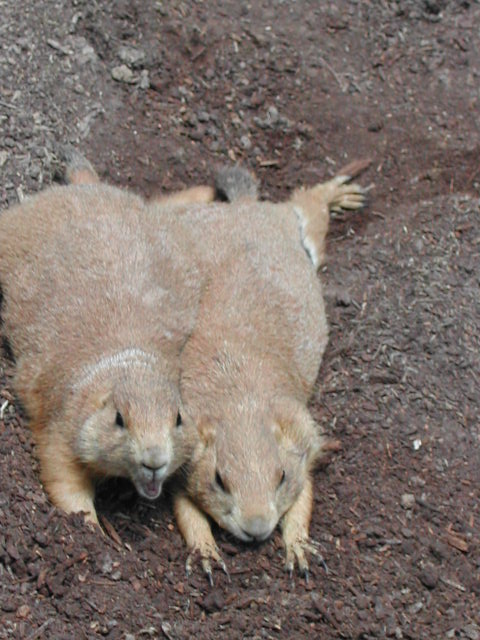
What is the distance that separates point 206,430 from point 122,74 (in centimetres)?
A: 428

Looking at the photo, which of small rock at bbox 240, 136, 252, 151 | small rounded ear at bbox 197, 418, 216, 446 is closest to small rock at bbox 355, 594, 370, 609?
small rounded ear at bbox 197, 418, 216, 446

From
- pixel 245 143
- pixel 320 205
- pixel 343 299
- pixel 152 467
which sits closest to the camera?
pixel 152 467

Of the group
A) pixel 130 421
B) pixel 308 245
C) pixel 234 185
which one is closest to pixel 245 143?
pixel 234 185

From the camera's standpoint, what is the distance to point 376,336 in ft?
26.6

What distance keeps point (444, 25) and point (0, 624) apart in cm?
836

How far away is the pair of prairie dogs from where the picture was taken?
6383 mm

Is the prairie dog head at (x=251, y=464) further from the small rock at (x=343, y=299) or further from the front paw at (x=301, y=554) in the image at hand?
the small rock at (x=343, y=299)

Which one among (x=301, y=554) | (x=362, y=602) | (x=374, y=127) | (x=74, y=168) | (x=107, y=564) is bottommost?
(x=301, y=554)

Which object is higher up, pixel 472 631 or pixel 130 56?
pixel 130 56

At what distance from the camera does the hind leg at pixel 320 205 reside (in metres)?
9.01

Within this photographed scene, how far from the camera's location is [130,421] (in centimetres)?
618

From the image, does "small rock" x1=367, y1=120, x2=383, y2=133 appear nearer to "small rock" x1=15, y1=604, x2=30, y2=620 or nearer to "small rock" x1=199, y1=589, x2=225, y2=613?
"small rock" x1=199, y1=589, x2=225, y2=613

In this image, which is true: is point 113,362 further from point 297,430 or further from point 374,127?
point 374,127

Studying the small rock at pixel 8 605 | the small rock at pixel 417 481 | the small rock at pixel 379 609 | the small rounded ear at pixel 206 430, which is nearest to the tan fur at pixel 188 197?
the small rounded ear at pixel 206 430
